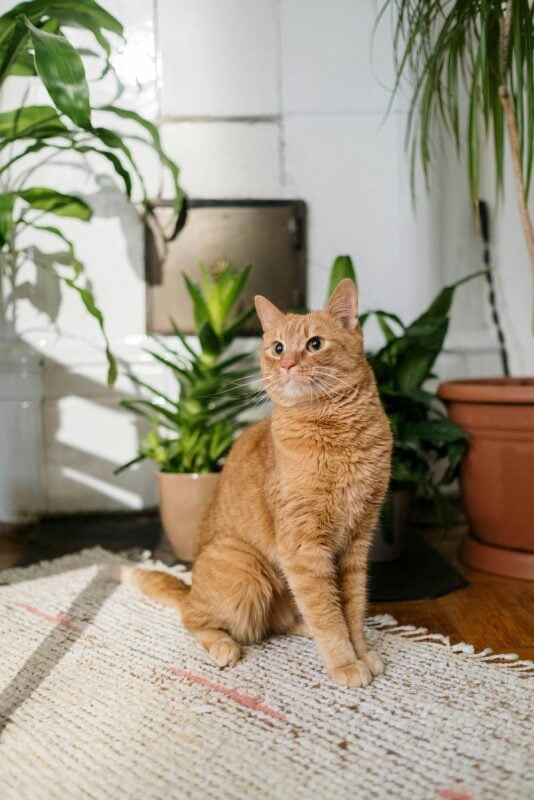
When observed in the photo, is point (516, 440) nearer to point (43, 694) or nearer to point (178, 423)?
point (178, 423)

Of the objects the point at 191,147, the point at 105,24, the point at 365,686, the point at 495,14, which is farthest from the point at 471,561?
the point at 105,24

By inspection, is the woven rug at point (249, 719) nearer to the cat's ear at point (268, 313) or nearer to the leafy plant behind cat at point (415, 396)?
the leafy plant behind cat at point (415, 396)

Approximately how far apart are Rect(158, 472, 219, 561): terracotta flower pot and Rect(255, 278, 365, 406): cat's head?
680mm

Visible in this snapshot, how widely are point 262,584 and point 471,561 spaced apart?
2.52 feet

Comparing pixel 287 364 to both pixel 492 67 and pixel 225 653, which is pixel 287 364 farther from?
pixel 492 67

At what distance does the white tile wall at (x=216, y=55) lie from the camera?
7.16ft

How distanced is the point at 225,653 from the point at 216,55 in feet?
6.23

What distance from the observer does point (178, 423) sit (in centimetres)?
192

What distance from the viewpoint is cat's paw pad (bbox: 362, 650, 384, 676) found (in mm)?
1170

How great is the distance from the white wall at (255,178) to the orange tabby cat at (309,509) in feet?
3.52

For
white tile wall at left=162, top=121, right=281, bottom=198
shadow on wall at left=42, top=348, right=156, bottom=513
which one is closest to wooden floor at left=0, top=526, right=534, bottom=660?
shadow on wall at left=42, top=348, right=156, bottom=513

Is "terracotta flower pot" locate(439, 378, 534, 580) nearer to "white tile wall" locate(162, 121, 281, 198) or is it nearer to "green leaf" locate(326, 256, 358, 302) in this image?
"green leaf" locate(326, 256, 358, 302)

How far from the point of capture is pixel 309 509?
117 cm

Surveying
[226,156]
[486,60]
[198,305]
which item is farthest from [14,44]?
[486,60]
